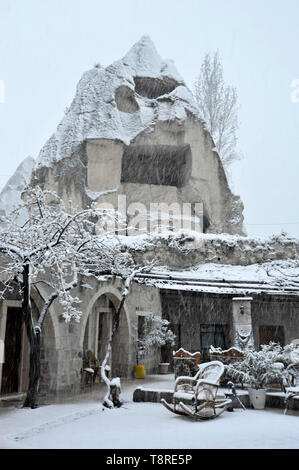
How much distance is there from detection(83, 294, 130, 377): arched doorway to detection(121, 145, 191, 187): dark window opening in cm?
1199

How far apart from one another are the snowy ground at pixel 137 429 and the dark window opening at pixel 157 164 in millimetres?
17411

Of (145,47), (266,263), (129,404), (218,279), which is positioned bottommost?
(129,404)

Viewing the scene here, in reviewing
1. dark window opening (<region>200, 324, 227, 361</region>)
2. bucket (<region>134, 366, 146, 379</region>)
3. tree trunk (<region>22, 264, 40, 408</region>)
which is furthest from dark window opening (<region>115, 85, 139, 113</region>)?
tree trunk (<region>22, 264, 40, 408</region>)

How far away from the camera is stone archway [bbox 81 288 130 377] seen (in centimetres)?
1297

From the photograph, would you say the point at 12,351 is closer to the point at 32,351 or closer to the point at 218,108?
the point at 32,351

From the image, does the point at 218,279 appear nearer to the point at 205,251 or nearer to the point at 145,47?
the point at 205,251

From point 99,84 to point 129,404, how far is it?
19.9 m

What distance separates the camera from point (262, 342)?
1703 centimetres

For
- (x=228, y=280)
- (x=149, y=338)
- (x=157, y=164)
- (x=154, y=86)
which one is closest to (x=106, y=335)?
(x=149, y=338)

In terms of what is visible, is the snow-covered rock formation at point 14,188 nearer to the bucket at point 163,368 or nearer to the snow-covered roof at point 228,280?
the snow-covered roof at point 228,280

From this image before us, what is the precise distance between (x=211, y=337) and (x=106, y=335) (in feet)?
18.0

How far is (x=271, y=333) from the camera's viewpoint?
1714 cm

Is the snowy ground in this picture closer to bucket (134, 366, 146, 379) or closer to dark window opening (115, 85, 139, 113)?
bucket (134, 366, 146, 379)
